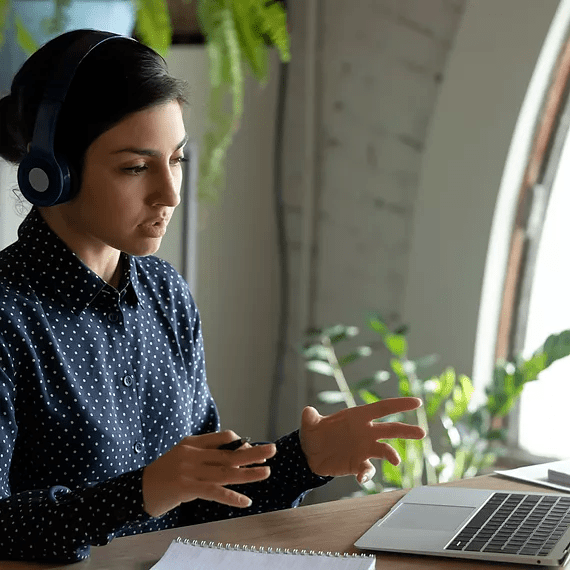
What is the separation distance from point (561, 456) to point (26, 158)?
1802 millimetres

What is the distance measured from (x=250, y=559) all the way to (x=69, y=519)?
0.21 metres

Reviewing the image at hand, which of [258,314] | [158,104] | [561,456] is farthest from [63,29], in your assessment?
[561,456]

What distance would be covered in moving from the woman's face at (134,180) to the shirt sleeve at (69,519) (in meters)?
0.37

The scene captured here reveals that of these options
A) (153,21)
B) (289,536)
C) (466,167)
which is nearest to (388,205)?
(466,167)

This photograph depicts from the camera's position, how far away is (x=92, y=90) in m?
1.35

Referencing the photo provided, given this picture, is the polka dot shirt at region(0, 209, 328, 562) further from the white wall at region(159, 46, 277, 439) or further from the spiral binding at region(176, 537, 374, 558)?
the white wall at region(159, 46, 277, 439)

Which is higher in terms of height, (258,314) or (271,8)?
(271,8)

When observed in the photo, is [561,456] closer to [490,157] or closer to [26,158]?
[490,157]

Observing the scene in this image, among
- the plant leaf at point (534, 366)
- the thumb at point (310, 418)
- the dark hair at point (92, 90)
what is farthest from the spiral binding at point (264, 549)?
the plant leaf at point (534, 366)

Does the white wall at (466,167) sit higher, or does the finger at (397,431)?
the white wall at (466,167)

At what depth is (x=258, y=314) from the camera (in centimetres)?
310

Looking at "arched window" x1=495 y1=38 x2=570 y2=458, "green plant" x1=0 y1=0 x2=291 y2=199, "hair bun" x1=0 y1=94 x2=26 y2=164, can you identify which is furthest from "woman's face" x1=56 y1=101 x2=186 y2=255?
"arched window" x1=495 y1=38 x2=570 y2=458

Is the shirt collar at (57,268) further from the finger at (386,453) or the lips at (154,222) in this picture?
the finger at (386,453)

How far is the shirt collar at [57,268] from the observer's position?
1.42 m
